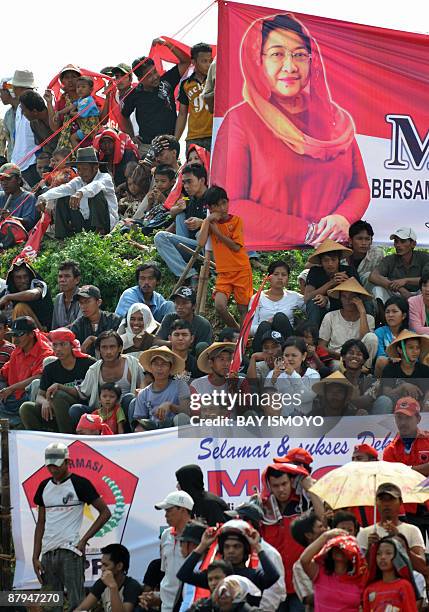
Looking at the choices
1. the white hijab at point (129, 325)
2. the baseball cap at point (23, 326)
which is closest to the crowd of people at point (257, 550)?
the white hijab at point (129, 325)

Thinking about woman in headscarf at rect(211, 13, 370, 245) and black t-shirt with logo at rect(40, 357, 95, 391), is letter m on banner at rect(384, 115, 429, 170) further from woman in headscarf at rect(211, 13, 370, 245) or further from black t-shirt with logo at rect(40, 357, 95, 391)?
black t-shirt with logo at rect(40, 357, 95, 391)

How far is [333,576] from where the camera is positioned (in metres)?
11.8

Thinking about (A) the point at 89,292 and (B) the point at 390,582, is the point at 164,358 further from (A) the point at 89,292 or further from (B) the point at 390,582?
(B) the point at 390,582

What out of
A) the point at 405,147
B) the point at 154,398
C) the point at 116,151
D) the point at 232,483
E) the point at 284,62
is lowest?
the point at 232,483

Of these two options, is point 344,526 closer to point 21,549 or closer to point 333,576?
point 333,576

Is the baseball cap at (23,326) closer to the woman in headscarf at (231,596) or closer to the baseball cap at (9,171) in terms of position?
the baseball cap at (9,171)

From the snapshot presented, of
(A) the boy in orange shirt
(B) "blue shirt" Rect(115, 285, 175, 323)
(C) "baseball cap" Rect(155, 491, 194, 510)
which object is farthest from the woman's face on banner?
(C) "baseball cap" Rect(155, 491, 194, 510)

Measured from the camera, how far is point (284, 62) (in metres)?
16.6

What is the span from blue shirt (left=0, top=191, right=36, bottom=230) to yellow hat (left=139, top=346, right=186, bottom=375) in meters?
6.68

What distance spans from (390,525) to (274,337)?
4118 millimetres

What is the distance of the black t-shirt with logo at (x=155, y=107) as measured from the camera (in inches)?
894

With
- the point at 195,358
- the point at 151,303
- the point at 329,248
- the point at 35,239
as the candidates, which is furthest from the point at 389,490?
the point at 35,239

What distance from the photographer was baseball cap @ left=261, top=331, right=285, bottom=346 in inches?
631

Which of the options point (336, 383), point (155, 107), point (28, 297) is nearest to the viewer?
point (336, 383)
